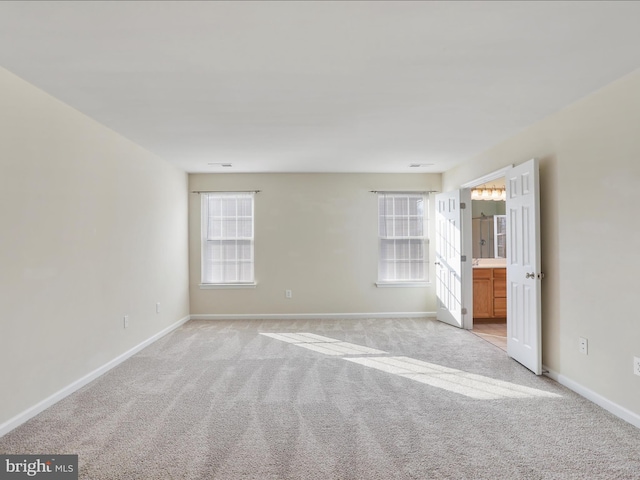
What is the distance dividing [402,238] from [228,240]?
2.96 meters

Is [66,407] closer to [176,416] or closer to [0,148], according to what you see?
[176,416]

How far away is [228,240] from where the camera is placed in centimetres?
634

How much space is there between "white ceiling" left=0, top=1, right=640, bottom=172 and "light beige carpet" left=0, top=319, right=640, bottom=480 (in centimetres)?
246

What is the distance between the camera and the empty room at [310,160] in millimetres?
2125

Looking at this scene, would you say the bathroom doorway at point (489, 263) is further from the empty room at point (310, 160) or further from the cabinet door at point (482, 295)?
the empty room at point (310, 160)

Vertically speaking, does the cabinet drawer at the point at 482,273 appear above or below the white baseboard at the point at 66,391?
above

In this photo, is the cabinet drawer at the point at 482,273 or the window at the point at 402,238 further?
the window at the point at 402,238

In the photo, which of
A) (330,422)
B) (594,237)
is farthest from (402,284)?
(330,422)

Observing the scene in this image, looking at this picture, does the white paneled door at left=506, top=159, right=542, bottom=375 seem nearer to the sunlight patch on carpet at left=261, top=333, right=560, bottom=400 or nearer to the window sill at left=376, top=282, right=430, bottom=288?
the sunlight patch on carpet at left=261, top=333, right=560, bottom=400

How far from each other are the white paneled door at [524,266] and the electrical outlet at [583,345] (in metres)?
0.40

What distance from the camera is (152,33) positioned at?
2.12 metres

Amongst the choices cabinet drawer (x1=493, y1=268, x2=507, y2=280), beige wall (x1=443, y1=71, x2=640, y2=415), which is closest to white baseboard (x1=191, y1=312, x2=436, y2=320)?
cabinet drawer (x1=493, y1=268, x2=507, y2=280)

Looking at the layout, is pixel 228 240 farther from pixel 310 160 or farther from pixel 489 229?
pixel 489 229

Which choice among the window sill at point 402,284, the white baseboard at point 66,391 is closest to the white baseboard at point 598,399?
the window sill at point 402,284
